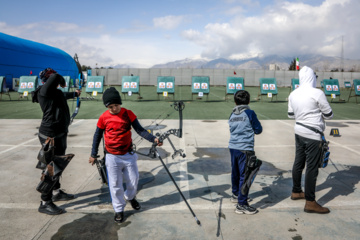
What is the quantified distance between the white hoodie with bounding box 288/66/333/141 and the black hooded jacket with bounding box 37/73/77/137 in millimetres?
3498

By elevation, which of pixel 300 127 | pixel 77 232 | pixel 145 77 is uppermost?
pixel 145 77

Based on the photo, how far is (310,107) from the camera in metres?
3.83

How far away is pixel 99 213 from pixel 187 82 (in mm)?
43226

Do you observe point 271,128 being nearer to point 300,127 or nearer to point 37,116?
point 300,127

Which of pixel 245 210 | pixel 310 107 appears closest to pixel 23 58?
pixel 245 210

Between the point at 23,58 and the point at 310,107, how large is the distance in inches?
1614

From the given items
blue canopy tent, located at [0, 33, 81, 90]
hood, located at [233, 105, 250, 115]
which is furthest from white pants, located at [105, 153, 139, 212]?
blue canopy tent, located at [0, 33, 81, 90]

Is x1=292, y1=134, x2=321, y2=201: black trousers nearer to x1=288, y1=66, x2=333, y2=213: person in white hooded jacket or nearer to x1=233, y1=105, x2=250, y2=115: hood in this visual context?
x1=288, y1=66, x2=333, y2=213: person in white hooded jacket

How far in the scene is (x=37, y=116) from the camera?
42.1ft

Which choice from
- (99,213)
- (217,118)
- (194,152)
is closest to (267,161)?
(194,152)

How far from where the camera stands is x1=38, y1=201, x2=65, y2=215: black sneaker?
12.4ft

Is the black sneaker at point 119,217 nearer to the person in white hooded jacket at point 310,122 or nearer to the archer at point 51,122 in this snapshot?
the archer at point 51,122

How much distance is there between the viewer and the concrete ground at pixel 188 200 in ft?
11.0

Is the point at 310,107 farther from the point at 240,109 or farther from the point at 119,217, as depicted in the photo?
the point at 119,217
